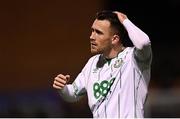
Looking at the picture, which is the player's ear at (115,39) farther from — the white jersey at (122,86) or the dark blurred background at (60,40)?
the dark blurred background at (60,40)

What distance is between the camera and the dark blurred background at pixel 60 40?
8898 mm

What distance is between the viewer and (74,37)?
905 centimetres

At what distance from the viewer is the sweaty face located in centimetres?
455

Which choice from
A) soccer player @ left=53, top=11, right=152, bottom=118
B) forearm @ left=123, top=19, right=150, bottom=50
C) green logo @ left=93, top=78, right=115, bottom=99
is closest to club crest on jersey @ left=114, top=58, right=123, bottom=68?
soccer player @ left=53, top=11, right=152, bottom=118

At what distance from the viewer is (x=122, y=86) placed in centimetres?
446

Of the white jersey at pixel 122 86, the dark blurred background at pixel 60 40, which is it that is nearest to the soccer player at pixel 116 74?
the white jersey at pixel 122 86

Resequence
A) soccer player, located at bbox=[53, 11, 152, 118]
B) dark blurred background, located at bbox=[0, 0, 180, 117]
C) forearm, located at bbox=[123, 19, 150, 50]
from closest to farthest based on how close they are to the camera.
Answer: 1. forearm, located at bbox=[123, 19, 150, 50]
2. soccer player, located at bbox=[53, 11, 152, 118]
3. dark blurred background, located at bbox=[0, 0, 180, 117]

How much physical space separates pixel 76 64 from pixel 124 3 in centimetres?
104

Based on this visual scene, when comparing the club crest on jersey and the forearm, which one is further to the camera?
the club crest on jersey

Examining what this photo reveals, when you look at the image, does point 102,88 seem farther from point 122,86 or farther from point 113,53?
point 113,53

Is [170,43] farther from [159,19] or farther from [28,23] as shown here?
[28,23]

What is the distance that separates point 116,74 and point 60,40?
459 centimetres

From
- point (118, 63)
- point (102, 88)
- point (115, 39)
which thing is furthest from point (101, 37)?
point (102, 88)

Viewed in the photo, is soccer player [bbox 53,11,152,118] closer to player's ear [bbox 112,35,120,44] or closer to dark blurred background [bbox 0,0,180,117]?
player's ear [bbox 112,35,120,44]
